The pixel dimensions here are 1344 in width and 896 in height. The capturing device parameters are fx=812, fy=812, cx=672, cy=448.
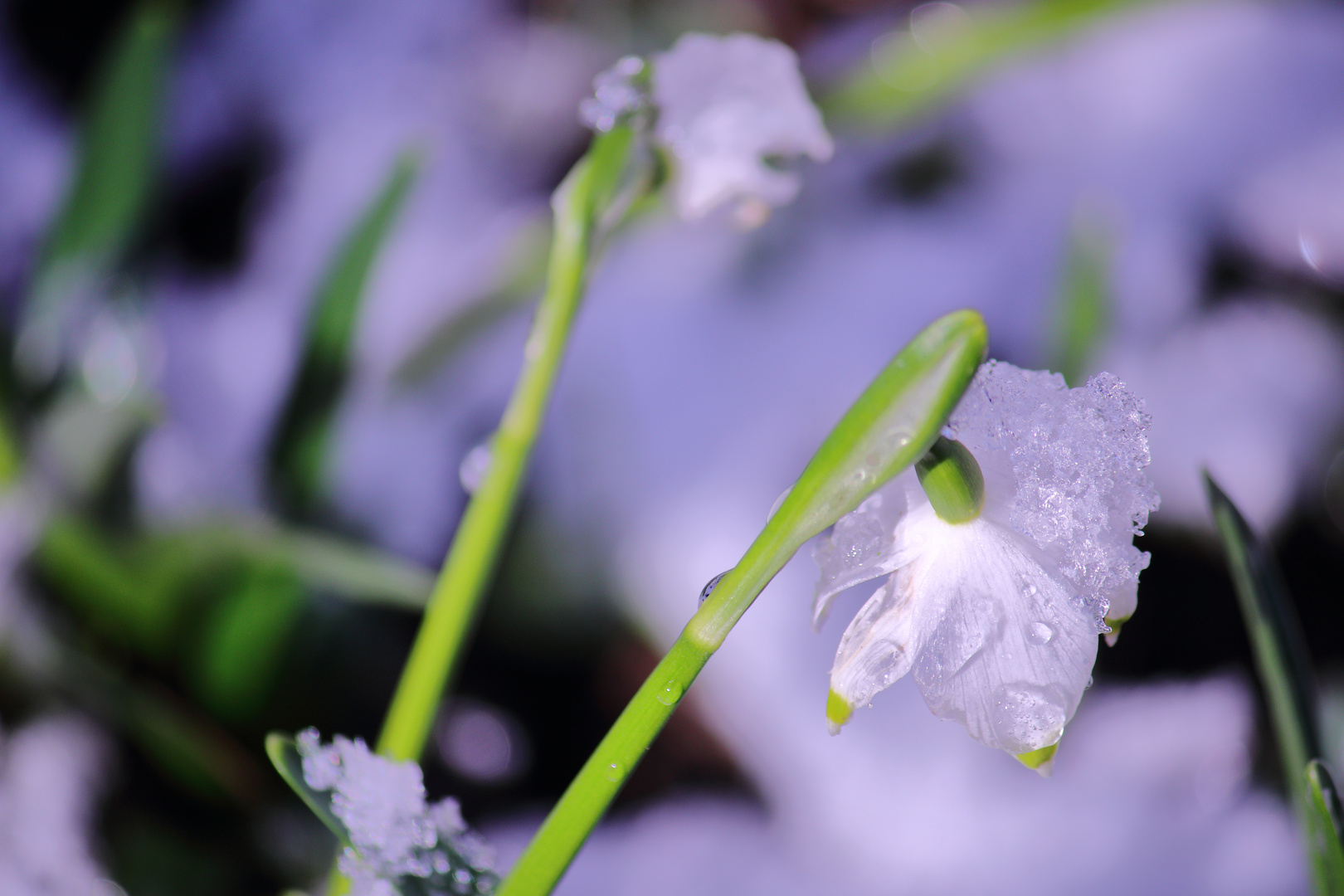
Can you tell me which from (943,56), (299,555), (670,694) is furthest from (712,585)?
(943,56)

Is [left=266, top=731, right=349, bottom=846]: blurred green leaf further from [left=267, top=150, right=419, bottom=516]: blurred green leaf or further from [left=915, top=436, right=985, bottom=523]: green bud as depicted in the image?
[left=267, top=150, right=419, bottom=516]: blurred green leaf

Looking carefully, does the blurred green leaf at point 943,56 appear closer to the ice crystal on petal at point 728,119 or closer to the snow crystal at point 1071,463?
the ice crystal on petal at point 728,119

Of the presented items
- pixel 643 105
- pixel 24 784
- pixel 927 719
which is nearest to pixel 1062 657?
pixel 643 105

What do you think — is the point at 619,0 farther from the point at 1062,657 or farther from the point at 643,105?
the point at 1062,657

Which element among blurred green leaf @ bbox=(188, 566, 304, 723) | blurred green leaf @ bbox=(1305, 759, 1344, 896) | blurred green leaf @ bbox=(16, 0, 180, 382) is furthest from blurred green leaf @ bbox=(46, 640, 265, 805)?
blurred green leaf @ bbox=(1305, 759, 1344, 896)

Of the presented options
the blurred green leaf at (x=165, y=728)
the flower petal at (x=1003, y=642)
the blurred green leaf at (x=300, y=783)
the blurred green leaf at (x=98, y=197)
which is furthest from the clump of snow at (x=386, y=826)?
the blurred green leaf at (x=98, y=197)
